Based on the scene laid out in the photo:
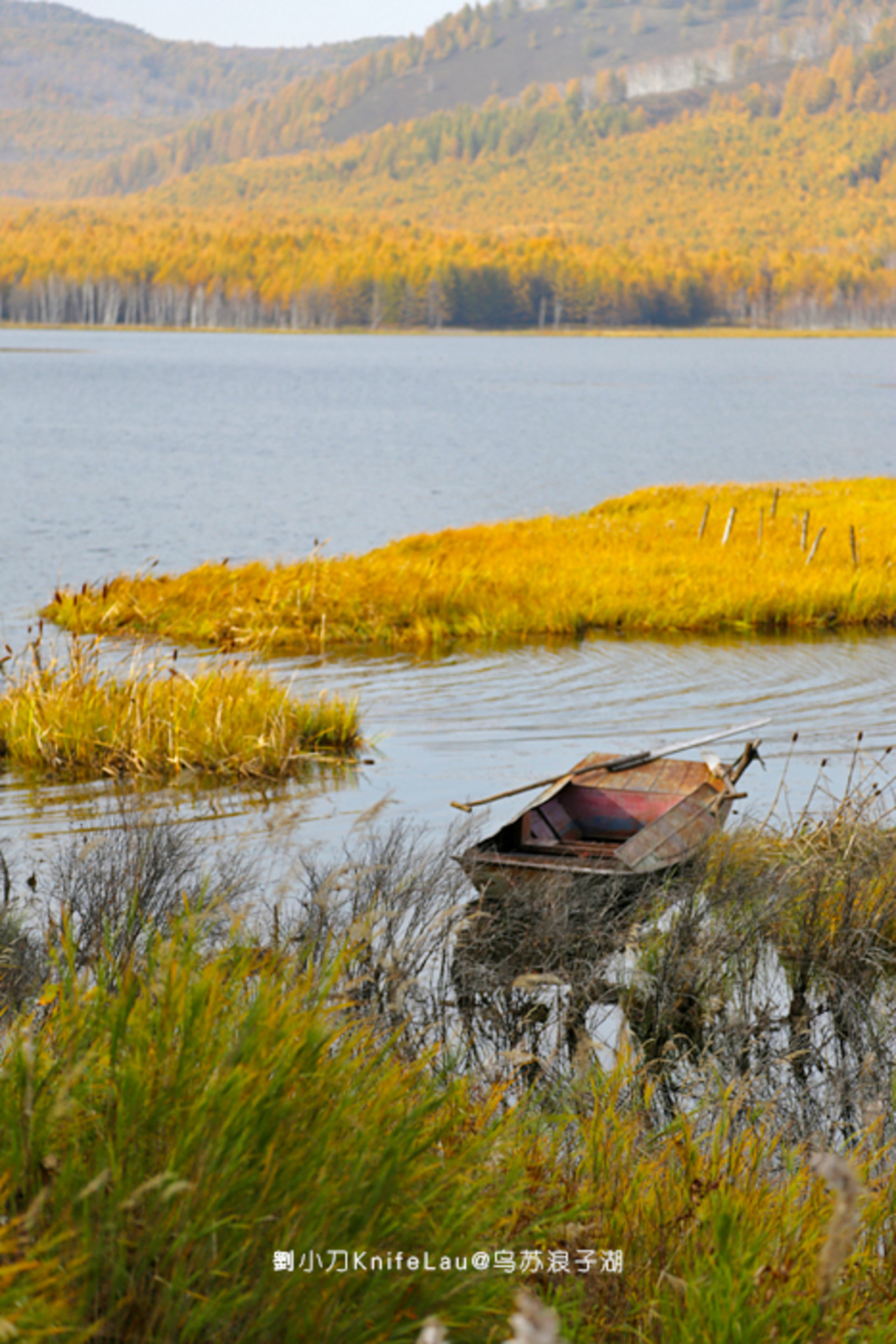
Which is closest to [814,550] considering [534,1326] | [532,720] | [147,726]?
[532,720]

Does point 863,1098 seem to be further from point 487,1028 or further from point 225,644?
point 225,644

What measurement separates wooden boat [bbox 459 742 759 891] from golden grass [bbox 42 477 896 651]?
8.55 metres

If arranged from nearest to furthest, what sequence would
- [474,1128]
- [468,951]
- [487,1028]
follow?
[474,1128] < [487,1028] < [468,951]

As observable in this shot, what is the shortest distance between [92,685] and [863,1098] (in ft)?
30.4

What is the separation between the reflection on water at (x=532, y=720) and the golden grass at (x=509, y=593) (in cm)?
86

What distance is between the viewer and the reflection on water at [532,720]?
1313cm

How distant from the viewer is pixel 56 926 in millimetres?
7227

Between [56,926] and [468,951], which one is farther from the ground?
[56,926]

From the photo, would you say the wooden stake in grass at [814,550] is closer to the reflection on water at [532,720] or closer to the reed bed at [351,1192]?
the reflection on water at [532,720]

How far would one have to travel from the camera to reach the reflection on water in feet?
43.1

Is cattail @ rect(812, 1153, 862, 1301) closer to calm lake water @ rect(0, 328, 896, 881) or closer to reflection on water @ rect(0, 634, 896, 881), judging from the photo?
calm lake water @ rect(0, 328, 896, 881)

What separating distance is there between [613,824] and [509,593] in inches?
472

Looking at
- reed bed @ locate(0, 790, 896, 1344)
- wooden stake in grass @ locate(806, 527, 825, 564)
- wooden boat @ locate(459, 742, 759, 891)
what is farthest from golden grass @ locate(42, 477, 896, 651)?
reed bed @ locate(0, 790, 896, 1344)

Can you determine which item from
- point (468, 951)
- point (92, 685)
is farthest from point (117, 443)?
point (468, 951)
